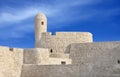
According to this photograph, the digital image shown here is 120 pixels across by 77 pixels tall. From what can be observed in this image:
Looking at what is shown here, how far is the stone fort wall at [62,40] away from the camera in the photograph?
104 feet

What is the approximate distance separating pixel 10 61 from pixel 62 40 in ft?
27.2

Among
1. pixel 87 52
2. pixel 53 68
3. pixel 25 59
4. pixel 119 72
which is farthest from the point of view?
pixel 87 52

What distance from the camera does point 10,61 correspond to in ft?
81.3

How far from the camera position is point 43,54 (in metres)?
27.3

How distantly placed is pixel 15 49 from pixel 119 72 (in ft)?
29.0

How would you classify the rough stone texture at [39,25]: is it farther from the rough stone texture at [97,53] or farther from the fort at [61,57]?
the rough stone texture at [97,53]

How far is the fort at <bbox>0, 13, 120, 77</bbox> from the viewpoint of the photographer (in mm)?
23219

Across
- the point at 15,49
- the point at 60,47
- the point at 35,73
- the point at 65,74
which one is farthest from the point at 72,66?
the point at 60,47

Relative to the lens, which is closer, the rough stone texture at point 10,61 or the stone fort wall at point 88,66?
the stone fort wall at point 88,66

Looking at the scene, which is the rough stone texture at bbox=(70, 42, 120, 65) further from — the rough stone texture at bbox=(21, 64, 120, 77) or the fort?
the rough stone texture at bbox=(21, 64, 120, 77)

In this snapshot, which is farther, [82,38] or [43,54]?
[82,38]

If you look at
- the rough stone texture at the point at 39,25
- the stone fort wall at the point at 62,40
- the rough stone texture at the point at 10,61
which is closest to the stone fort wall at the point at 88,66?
the rough stone texture at the point at 10,61

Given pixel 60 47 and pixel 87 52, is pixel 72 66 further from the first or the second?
pixel 60 47

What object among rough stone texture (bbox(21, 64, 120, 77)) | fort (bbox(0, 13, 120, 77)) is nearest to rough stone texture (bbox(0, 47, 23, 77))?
fort (bbox(0, 13, 120, 77))
